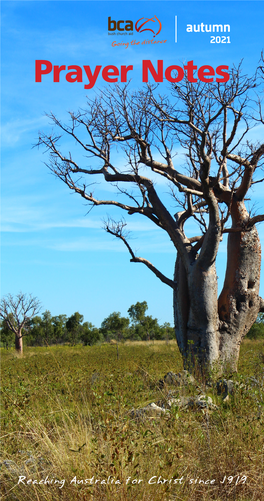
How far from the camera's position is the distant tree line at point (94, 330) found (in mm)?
44156

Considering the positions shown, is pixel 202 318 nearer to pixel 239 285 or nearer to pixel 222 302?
pixel 222 302

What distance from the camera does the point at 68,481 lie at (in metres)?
3.21

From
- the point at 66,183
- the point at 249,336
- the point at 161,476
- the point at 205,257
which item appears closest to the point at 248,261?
the point at 205,257

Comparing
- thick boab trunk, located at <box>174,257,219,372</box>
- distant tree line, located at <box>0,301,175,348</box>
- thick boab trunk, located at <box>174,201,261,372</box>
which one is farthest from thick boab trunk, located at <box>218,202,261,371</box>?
distant tree line, located at <box>0,301,175,348</box>

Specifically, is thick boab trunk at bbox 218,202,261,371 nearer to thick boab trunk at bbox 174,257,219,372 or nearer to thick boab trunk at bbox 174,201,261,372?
thick boab trunk at bbox 174,201,261,372

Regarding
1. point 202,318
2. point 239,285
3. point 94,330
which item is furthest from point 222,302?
point 94,330

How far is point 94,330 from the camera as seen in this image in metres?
46.4

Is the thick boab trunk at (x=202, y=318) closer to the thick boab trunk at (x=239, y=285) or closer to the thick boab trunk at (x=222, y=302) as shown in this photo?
the thick boab trunk at (x=222, y=302)

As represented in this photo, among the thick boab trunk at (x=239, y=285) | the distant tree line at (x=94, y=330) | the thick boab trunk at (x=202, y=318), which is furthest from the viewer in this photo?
the distant tree line at (x=94, y=330)

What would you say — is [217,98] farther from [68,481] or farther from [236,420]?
[68,481]

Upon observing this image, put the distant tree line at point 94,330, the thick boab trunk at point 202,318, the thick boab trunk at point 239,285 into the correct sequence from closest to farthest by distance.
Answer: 1. the thick boab trunk at point 202,318
2. the thick boab trunk at point 239,285
3. the distant tree line at point 94,330

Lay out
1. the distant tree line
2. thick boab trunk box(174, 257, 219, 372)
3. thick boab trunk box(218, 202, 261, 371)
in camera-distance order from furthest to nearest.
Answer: the distant tree line → thick boab trunk box(218, 202, 261, 371) → thick boab trunk box(174, 257, 219, 372)

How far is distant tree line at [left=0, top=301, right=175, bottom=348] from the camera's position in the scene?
44156mm

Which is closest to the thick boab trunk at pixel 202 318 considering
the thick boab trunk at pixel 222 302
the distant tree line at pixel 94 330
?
the thick boab trunk at pixel 222 302
